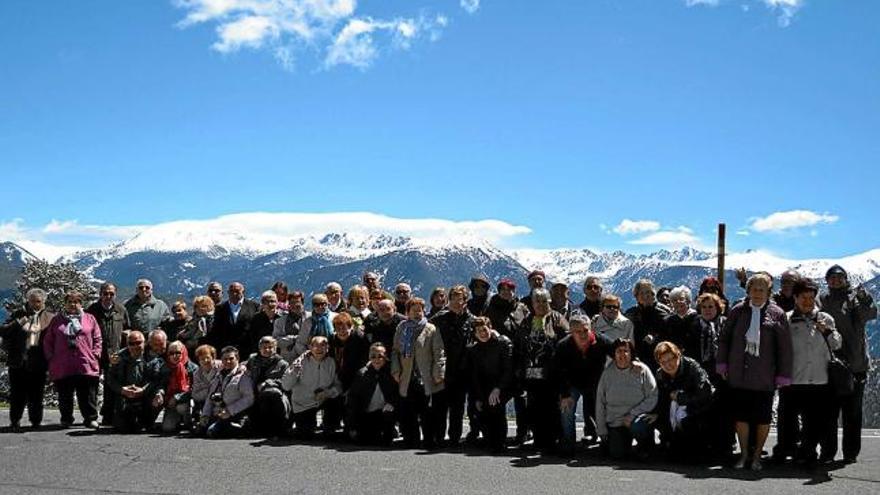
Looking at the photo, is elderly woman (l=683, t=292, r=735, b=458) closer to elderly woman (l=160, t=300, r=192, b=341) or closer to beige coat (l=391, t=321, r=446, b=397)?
beige coat (l=391, t=321, r=446, b=397)

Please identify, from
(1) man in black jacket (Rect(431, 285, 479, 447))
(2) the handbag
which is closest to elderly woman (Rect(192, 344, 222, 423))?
(1) man in black jacket (Rect(431, 285, 479, 447))

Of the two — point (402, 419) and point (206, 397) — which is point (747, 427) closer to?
point (402, 419)

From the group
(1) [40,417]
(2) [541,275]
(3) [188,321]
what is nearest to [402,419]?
(2) [541,275]

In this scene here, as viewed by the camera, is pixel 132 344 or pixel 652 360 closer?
pixel 652 360

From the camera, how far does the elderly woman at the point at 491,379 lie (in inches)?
450

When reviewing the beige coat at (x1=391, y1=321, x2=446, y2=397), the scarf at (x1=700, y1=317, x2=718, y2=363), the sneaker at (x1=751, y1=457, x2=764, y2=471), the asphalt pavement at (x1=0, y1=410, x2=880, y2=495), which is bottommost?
the asphalt pavement at (x1=0, y1=410, x2=880, y2=495)

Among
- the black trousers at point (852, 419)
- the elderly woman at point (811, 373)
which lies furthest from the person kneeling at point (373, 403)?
the black trousers at point (852, 419)

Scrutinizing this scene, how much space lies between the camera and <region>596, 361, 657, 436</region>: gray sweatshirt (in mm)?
10578

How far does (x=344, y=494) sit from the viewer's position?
8.41 m

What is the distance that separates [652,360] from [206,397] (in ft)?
20.5

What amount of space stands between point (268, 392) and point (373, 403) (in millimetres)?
1529

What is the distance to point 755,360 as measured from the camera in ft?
32.2

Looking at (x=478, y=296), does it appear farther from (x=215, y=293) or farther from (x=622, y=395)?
(x=215, y=293)

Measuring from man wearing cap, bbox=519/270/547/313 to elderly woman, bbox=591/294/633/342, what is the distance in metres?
0.96
